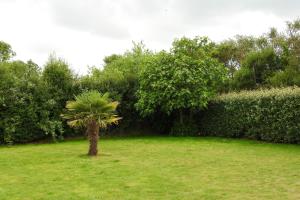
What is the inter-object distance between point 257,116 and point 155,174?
29.9ft

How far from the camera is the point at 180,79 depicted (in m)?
19.7

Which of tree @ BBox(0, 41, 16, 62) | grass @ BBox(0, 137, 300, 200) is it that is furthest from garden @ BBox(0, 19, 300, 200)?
tree @ BBox(0, 41, 16, 62)

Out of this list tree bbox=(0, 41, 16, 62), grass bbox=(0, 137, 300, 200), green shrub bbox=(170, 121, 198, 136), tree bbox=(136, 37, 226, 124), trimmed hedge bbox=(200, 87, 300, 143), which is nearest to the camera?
grass bbox=(0, 137, 300, 200)

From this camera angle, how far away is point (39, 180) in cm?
906

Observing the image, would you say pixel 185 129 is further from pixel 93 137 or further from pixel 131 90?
pixel 93 137

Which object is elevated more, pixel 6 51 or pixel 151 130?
pixel 6 51

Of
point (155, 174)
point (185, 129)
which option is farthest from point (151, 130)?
point (155, 174)

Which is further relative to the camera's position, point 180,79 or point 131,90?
point 131,90

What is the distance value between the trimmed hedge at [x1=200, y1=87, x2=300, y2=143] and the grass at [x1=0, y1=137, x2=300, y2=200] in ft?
4.84

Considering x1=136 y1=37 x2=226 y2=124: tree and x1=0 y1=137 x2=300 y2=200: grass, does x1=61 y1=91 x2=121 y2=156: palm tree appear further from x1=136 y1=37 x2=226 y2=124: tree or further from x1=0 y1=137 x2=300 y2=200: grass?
x1=136 y1=37 x2=226 y2=124: tree

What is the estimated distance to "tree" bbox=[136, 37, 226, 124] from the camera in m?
19.8

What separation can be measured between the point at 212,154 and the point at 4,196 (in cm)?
770

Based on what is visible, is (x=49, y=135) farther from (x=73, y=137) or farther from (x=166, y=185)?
(x=166, y=185)

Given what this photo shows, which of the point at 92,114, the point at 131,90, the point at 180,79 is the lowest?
the point at 92,114
